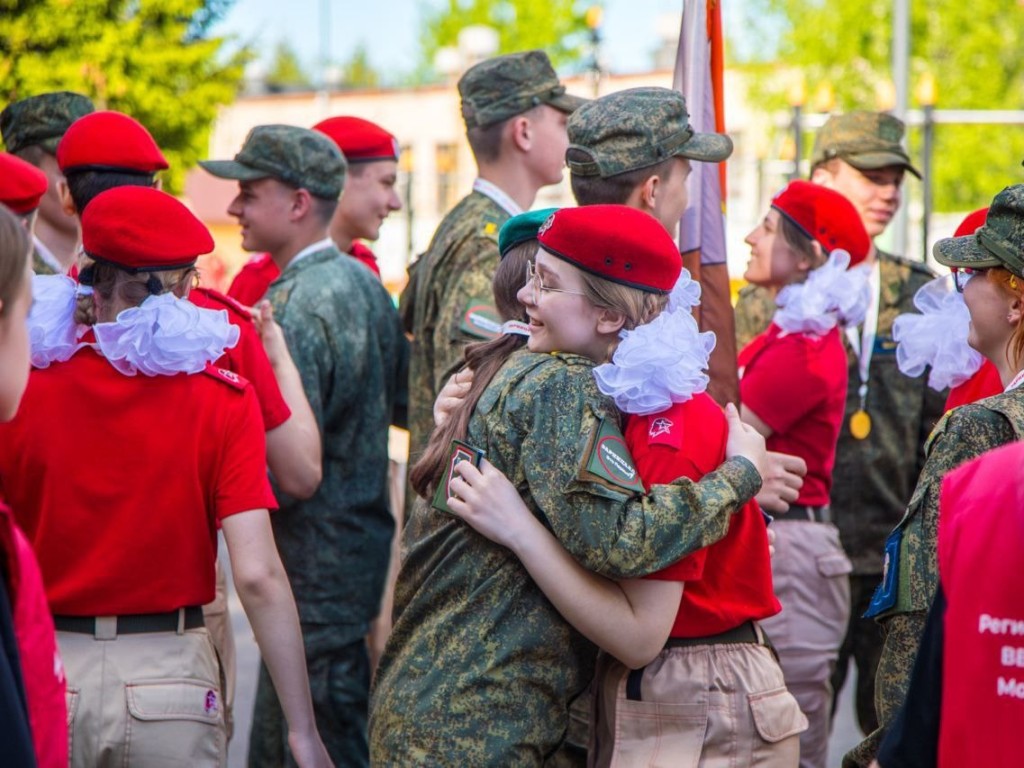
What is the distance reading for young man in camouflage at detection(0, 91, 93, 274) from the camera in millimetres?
4988

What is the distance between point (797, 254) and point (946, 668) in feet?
9.35

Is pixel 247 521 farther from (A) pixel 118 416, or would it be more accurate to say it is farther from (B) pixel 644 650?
(B) pixel 644 650

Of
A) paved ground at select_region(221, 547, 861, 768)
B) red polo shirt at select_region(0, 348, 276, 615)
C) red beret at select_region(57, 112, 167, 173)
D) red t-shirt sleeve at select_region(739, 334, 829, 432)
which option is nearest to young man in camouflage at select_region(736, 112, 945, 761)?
red t-shirt sleeve at select_region(739, 334, 829, 432)

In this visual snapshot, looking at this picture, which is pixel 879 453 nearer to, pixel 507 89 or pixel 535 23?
pixel 507 89

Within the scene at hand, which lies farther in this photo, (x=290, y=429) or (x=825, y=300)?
(x=825, y=300)

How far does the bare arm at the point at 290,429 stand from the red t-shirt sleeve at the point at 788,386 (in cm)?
134

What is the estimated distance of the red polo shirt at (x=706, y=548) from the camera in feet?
9.64

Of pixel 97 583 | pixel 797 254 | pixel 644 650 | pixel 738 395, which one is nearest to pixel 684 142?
pixel 738 395

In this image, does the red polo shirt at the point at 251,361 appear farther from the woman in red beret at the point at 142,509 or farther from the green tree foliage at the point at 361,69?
the green tree foliage at the point at 361,69

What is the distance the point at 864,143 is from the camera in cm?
595

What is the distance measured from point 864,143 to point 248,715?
410 cm

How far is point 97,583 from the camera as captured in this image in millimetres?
3107

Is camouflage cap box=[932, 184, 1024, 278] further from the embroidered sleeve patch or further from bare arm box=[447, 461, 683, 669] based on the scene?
the embroidered sleeve patch

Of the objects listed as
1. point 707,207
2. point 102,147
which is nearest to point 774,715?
point 707,207
